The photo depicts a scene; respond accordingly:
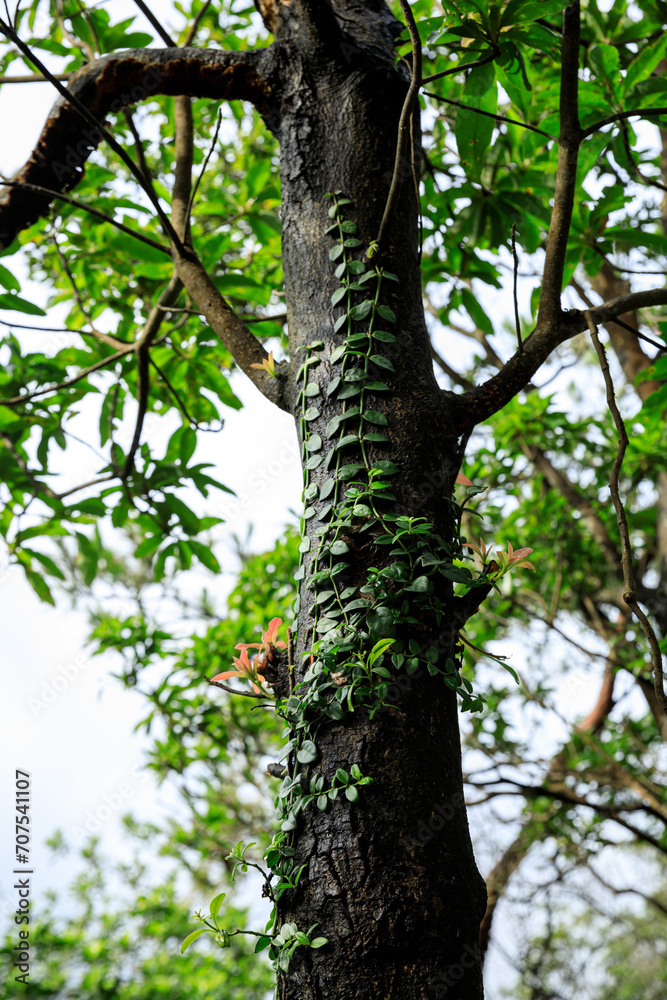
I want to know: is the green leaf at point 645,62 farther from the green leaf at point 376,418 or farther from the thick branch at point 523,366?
the green leaf at point 376,418

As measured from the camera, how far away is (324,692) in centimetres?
90

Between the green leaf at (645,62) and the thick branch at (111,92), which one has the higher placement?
the green leaf at (645,62)

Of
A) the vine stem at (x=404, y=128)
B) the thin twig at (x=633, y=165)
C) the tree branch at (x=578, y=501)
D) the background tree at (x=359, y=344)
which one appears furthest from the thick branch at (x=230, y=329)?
the tree branch at (x=578, y=501)

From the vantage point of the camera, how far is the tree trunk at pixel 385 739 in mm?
760

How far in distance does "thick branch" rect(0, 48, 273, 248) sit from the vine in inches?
18.8

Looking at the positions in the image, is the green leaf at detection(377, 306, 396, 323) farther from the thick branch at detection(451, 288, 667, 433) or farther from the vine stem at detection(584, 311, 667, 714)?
the vine stem at detection(584, 311, 667, 714)

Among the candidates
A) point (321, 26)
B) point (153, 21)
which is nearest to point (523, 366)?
point (321, 26)

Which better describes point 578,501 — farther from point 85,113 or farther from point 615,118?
point 85,113

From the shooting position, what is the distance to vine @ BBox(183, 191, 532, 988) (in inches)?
34.2

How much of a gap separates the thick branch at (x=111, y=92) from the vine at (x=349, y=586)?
0.48 meters

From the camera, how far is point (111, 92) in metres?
1.41

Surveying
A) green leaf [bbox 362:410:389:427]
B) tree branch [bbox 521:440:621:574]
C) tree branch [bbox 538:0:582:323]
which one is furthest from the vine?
tree branch [bbox 521:440:621:574]

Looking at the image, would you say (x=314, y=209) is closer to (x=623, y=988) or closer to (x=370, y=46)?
(x=370, y=46)

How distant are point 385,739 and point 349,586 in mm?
206
